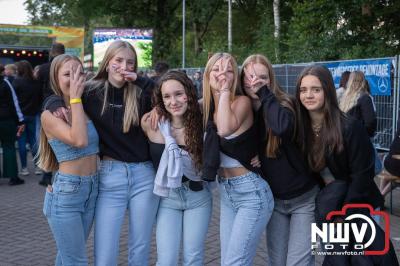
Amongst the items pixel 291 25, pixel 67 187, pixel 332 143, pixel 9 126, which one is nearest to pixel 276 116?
pixel 332 143

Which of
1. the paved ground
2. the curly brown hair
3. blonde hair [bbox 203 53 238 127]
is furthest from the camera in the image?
the paved ground

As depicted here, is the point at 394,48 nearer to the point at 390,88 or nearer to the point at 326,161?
the point at 390,88

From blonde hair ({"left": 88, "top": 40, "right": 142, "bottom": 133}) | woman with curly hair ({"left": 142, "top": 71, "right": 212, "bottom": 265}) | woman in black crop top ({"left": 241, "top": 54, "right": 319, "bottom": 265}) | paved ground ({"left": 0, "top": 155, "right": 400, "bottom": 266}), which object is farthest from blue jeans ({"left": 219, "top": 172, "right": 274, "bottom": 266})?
paved ground ({"left": 0, "top": 155, "right": 400, "bottom": 266})

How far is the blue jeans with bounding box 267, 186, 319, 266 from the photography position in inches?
138

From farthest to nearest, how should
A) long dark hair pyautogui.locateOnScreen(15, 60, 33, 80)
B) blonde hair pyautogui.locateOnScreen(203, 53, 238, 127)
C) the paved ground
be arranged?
long dark hair pyautogui.locateOnScreen(15, 60, 33, 80), the paved ground, blonde hair pyautogui.locateOnScreen(203, 53, 238, 127)

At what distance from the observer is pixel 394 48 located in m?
16.2

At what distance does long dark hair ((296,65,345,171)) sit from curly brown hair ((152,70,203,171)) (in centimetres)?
64

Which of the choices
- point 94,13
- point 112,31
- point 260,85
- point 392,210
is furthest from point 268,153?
point 94,13

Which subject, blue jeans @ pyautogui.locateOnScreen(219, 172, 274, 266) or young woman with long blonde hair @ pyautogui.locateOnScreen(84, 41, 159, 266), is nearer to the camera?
blue jeans @ pyautogui.locateOnScreen(219, 172, 274, 266)

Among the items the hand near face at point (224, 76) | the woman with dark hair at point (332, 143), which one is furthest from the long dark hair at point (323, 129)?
the hand near face at point (224, 76)

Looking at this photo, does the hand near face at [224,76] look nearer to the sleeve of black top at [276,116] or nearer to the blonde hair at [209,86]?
the blonde hair at [209,86]

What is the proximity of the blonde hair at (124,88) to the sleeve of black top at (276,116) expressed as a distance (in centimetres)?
87

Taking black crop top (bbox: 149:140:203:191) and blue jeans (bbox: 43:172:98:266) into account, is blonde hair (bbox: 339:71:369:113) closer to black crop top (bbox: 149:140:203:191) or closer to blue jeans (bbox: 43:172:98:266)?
black crop top (bbox: 149:140:203:191)

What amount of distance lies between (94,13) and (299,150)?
30357mm
